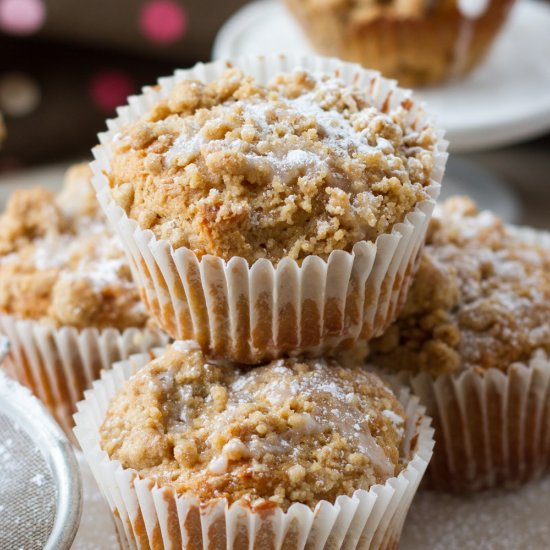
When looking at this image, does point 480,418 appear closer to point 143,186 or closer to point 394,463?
point 394,463

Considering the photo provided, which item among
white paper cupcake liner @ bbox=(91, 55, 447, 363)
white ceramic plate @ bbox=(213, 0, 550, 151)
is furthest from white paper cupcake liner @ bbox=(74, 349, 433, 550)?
white ceramic plate @ bbox=(213, 0, 550, 151)

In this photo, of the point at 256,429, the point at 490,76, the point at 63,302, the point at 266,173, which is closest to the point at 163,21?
the point at 490,76

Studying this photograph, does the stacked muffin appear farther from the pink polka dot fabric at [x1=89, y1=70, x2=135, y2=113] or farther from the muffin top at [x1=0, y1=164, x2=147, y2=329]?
the pink polka dot fabric at [x1=89, y1=70, x2=135, y2=113]

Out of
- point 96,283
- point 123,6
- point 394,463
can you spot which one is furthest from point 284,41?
point 394,463

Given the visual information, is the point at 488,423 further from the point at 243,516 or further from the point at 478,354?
the point at 243,516

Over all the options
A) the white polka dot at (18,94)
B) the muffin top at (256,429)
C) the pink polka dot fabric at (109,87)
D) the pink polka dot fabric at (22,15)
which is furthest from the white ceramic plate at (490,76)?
the muffin top at (256,429)

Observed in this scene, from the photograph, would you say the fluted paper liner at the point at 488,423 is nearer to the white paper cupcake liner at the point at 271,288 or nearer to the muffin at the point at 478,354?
the muffin at the point at 478,354
